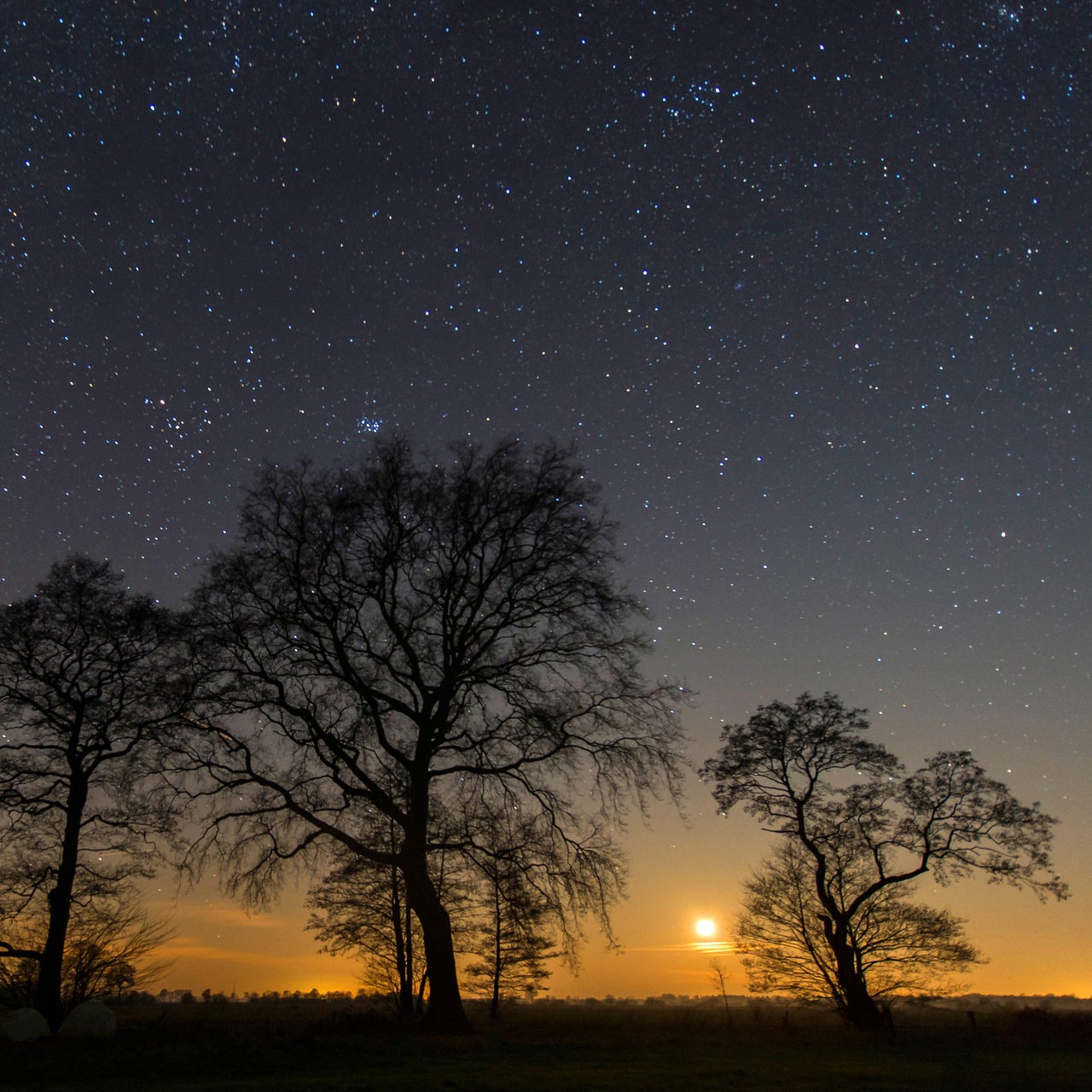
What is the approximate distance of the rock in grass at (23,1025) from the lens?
16172mm

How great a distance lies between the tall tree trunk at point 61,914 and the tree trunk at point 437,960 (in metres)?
8.59

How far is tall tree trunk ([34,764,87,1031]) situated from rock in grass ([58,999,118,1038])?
5.02ft

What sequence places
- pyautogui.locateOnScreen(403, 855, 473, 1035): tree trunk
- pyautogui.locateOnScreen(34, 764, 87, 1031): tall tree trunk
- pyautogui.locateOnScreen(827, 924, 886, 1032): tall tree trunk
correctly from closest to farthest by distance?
pyautogui.locateOnScreen(403, 855, 473, 1035): tree trunk
pyautogui.locateOnScreen(34, 764, 87, 1031): tall tree trunk
pyautogui.locateOnScreen(827, 924, 886, 1032): tall tree trunk

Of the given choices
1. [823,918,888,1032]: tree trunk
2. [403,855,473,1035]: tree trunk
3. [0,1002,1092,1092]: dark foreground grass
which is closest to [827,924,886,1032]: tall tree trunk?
[823,918,888,1032]: tree trunk

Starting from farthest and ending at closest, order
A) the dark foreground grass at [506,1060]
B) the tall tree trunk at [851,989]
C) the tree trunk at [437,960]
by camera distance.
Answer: the tall tree trunk at [851,989] < the tree trunk at [437,960] < the dark foreground grass at [506,1060]

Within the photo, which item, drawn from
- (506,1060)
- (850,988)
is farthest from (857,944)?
(506,1060)

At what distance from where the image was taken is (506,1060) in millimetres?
14031

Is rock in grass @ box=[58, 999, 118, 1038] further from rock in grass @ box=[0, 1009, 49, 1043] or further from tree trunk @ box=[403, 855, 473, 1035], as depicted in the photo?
tree trunk @ box=[403, 855, 473, 1035]

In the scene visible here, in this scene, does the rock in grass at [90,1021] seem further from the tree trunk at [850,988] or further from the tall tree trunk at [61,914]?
the tree trunk at [850,988]

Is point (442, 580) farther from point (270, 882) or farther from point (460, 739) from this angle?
point (270, 882)

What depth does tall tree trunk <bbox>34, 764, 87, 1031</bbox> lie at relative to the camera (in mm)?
19017

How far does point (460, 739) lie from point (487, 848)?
256 cm

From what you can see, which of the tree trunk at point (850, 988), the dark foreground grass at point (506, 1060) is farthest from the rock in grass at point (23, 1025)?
the tree trunk at point (850, 988)

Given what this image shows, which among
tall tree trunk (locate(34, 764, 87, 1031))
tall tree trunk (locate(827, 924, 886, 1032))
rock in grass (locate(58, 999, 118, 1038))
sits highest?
tall tree trunk (locate(34, 764, 87, 1031))
